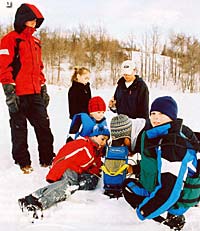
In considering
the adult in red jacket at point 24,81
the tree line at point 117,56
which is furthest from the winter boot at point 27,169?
the tree line at point 117,56

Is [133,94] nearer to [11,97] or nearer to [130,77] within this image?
[130,77]

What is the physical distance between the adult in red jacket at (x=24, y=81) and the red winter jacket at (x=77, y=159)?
804mm

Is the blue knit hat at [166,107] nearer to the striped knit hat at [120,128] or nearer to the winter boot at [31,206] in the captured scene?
the striped knit hat at [120,128]

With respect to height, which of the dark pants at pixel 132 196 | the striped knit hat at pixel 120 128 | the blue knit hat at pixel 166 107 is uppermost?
the blue knit hat at pixel 166 107

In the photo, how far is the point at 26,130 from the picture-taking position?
429 centimetres

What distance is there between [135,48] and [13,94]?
1972cm

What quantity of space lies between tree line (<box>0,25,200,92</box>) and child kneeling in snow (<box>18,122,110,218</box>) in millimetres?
16856

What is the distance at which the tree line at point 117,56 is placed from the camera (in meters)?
21.3

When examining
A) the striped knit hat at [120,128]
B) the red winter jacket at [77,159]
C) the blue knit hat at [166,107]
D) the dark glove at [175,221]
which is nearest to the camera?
the dark glove at [175,221]

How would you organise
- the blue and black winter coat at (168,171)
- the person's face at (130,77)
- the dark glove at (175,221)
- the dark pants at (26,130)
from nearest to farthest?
1. the blue and black winter coat at (168,171)
2. the dark glove at (175,221)
3. the dark pants at (26,130)
4. the person's face at (130,77)

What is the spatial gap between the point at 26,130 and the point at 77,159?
1105 millimetres

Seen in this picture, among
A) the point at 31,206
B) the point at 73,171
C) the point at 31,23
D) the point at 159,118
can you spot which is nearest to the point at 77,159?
the point at 73,171

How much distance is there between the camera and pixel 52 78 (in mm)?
19672

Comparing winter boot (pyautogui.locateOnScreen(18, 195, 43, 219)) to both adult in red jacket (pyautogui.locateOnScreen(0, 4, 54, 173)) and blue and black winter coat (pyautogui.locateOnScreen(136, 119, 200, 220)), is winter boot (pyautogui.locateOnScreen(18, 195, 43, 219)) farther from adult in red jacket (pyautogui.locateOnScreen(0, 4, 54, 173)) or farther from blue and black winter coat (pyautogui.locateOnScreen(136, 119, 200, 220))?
adult in red jacket (pyautogui.locateOnScreen(0, 4, 54, 173))
